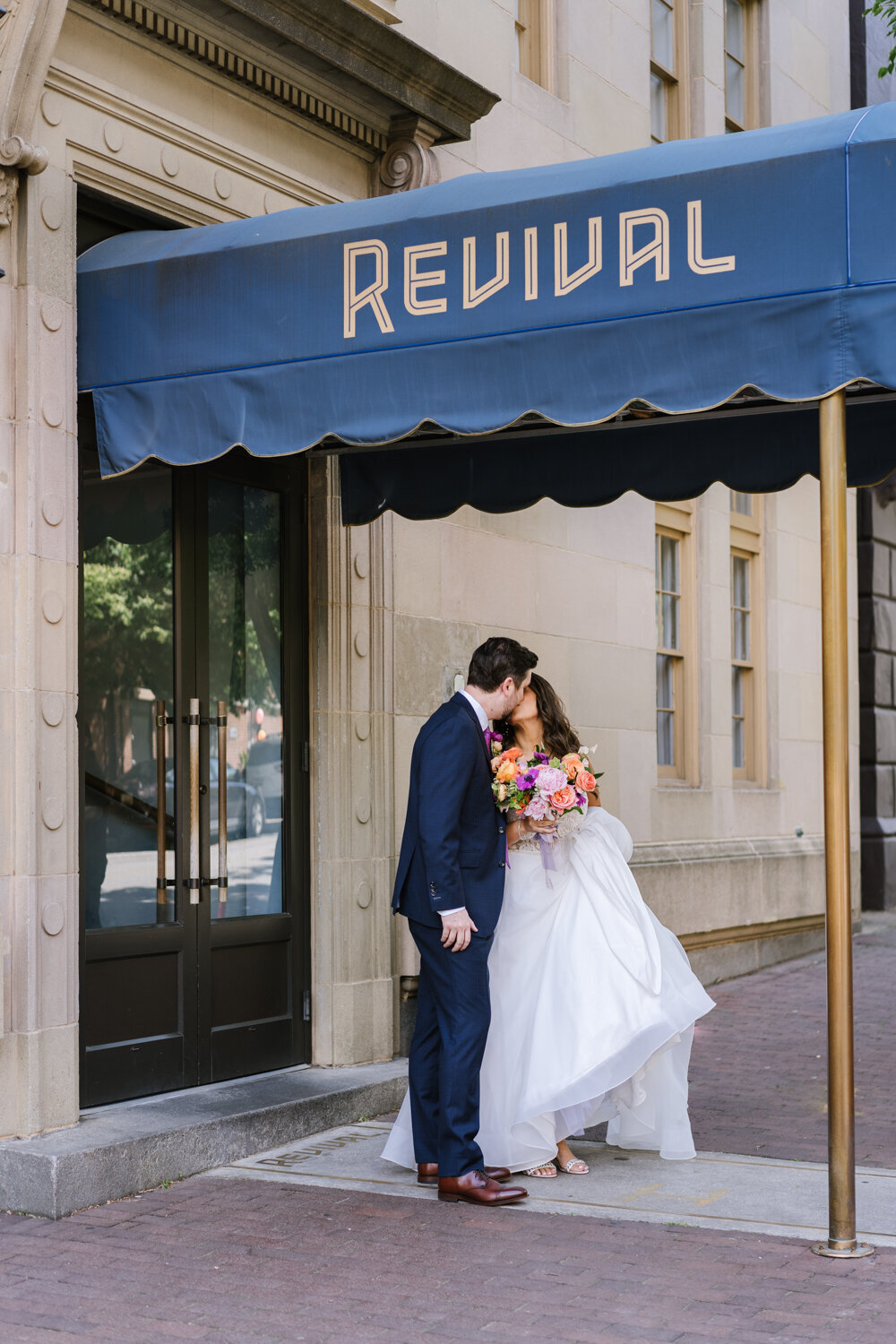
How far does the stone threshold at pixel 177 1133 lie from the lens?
5.89 m

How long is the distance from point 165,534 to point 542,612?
3.43 metres

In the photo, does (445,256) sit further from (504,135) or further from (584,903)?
(504,135)

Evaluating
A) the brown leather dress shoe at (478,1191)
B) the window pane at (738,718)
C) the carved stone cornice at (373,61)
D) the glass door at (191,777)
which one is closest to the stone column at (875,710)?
the window pane at (738,718)

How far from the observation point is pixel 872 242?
16.8 ft

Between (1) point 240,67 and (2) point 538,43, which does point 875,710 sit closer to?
(2) point 538,43

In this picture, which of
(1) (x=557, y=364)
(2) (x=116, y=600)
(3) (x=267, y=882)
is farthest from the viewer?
(3) (x=267, y=882)

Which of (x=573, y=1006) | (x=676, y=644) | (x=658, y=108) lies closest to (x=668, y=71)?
(x=658, y=108)

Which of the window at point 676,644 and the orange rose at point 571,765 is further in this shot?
the window at point 676,644

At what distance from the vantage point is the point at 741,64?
548 inches

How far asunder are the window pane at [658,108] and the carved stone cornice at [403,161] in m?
4.52

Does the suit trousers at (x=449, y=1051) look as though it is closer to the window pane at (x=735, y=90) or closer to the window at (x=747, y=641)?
the window at (x=747, y=641)

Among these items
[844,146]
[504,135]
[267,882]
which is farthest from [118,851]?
[504,135]

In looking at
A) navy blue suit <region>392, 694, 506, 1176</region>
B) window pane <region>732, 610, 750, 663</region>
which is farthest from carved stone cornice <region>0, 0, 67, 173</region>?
window pane <region>732, 610, 750, 663</region>

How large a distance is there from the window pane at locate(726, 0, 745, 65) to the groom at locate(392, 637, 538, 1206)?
9411mm
